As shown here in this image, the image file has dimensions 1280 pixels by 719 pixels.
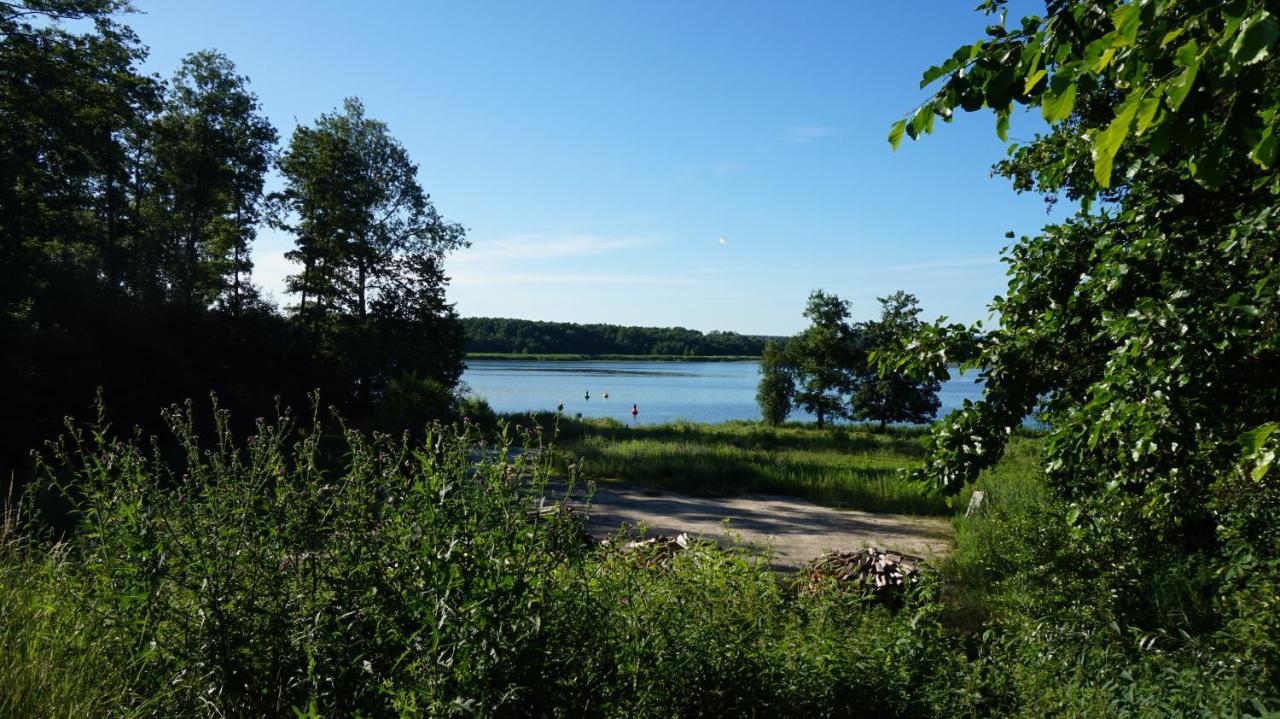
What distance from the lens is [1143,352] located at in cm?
287

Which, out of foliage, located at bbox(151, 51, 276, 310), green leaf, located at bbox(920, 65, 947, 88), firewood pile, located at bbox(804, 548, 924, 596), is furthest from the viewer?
foliage, located at bbox(151, 51, 276, 310)

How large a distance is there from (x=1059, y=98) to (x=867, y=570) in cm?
539

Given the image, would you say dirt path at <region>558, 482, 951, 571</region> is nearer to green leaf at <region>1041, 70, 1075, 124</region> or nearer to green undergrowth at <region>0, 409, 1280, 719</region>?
green undergrowth at <region>0, 409, 1280, 719</region>

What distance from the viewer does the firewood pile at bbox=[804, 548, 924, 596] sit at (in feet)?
18.8

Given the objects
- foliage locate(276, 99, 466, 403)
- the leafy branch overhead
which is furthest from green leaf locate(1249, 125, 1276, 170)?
foliage locate(276, 99, 466, 403)

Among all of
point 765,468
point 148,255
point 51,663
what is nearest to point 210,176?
point 148,255

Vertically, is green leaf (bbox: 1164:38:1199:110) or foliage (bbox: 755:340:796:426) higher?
green leaf (bbox: 1164:38:1199:110)

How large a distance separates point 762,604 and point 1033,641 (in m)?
1.50

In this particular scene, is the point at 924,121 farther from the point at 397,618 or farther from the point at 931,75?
the point at 397,618

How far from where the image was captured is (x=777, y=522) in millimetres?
11305

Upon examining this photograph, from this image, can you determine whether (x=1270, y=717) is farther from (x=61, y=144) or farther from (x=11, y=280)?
(x=61, y=144)

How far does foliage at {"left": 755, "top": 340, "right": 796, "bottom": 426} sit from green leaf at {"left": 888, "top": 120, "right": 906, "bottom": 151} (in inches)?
1180

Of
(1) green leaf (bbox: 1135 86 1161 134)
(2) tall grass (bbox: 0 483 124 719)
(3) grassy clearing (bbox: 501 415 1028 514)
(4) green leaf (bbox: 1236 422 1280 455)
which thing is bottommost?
(3) grassy clearing (bbox: 501 415 1028 514)

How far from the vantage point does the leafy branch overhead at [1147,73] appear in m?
1.44
